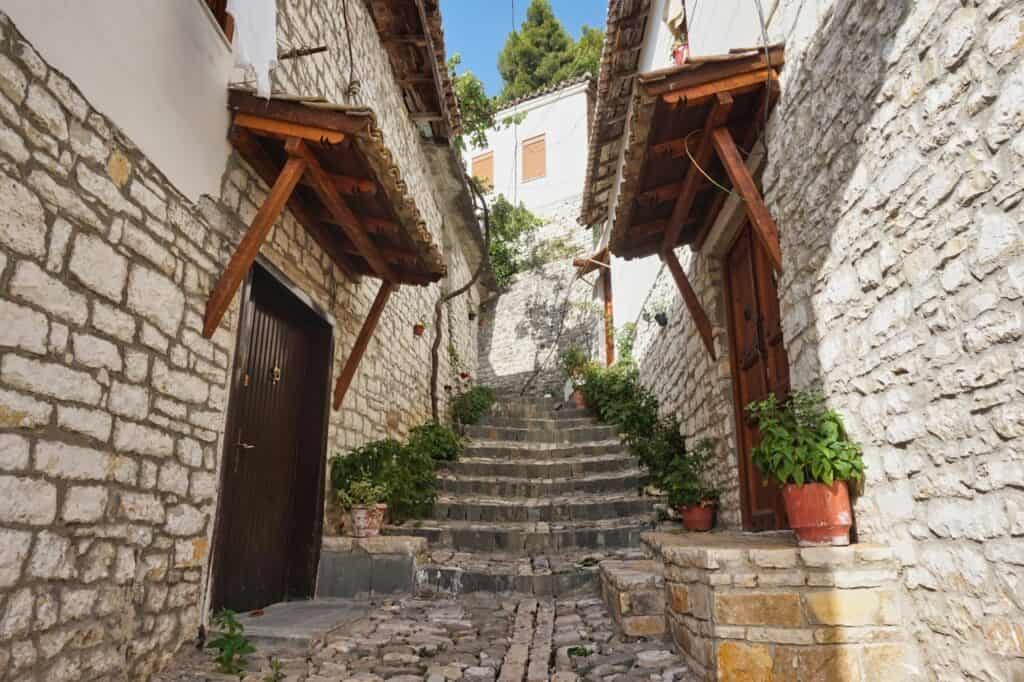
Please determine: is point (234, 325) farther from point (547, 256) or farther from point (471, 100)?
point (547, 256)

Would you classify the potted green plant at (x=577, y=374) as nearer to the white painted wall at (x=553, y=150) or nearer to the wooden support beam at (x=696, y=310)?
the wooden support beam at (x=696, y=310)

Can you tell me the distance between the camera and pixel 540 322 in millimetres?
14422

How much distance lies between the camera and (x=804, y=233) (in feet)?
11.3

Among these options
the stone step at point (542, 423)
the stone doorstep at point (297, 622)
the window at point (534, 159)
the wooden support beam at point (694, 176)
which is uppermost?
the window at point (534, 159)

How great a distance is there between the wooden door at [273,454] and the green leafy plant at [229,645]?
0.91 ft

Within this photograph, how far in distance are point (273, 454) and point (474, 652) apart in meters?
2.16

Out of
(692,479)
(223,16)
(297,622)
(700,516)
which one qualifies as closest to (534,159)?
(692,479)

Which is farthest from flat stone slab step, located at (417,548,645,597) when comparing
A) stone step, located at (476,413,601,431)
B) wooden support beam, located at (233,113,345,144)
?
stone step, located at (476,413,601,431)

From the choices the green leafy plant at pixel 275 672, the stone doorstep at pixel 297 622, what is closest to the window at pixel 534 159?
the stone doorstep at pixel 297 622

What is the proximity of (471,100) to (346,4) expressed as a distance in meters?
4.91

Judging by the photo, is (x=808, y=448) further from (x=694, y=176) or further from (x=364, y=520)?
(x=364, y=520)

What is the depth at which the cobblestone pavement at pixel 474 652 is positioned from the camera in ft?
9.79

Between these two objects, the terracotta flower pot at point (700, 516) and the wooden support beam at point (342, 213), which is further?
the terracotta flower pot at point (700, 516)

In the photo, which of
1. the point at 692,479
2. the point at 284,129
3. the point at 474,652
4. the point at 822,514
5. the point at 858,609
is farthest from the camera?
the point at 692,479
